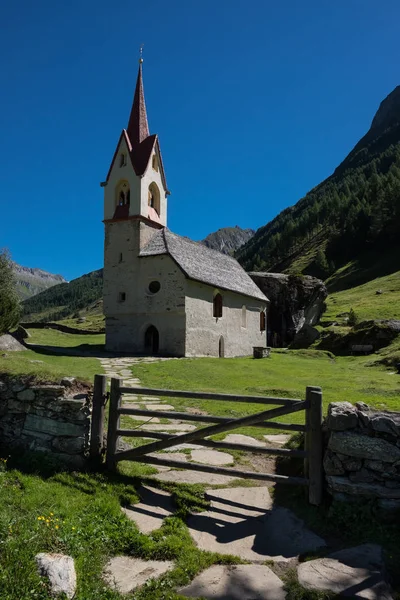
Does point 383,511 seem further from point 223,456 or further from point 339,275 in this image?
point 339,275

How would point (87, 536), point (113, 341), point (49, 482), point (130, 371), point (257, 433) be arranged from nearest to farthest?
point (87, 536)
point (49, 482)
point (257, 433)
point (130, 371)
point (113, 341)

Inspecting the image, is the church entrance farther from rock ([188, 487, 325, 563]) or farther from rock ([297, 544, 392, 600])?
rock ([297, 544, 392, 600])

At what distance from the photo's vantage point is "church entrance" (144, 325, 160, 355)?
98.6ft

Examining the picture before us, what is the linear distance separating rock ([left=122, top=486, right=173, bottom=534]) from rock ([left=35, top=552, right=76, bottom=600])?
1334 millimetres

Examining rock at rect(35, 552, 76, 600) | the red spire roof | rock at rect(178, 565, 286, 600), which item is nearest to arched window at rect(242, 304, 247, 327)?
the red spire roof

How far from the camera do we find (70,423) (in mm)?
6746

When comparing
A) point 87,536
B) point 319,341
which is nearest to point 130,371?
point 87,536

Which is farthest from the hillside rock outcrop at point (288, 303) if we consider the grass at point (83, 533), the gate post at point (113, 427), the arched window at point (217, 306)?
the grass at point (83, 533)

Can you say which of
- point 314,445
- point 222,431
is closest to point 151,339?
point 222,431

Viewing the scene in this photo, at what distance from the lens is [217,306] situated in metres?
32.1

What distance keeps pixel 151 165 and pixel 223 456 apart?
30.1m

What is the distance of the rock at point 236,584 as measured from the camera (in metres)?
3.96

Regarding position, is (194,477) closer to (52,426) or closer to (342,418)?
(52,426)

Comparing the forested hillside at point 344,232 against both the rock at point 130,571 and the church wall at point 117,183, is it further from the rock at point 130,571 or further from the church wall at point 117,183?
the rock at point 130,571
